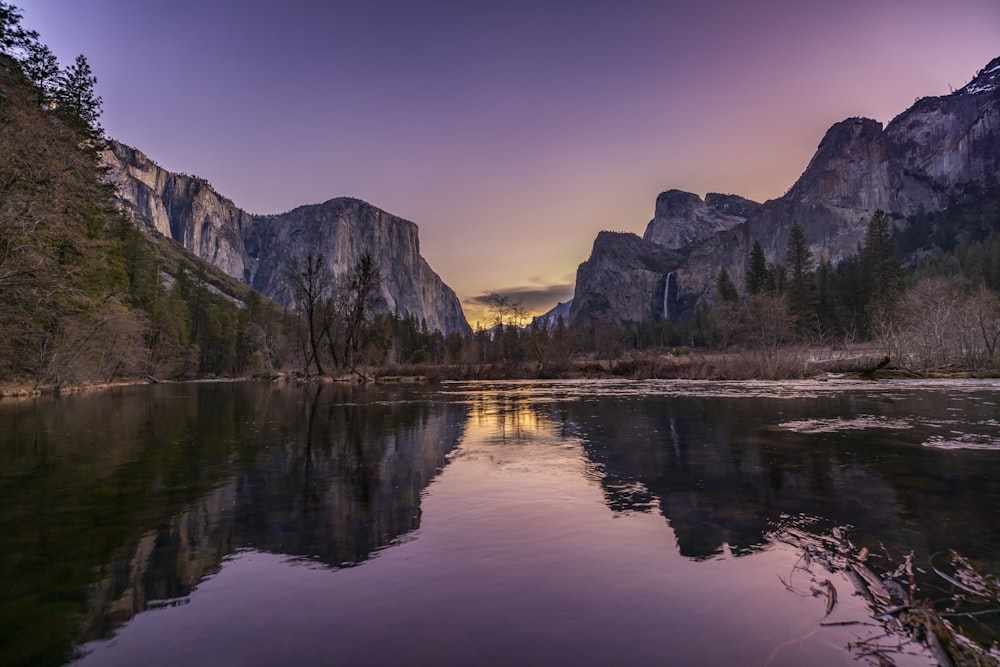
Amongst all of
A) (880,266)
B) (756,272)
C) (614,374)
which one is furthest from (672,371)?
(756,272)

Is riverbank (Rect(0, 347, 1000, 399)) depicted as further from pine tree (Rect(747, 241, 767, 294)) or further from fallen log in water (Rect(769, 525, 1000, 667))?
pine tree (Rect(747, 241, 767, 294))

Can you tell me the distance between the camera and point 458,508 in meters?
7.49

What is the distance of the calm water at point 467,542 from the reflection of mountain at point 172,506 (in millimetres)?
41

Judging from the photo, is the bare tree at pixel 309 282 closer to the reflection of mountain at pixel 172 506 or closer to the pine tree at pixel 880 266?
the reflection of mountain at pixel 172 506

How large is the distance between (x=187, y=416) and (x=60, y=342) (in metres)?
24.5

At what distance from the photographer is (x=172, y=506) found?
7.70m

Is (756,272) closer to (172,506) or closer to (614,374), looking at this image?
(614,374)

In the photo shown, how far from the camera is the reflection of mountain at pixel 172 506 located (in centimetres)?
480

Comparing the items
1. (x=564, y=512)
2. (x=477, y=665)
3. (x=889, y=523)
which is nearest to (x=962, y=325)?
(x=889, y=523)

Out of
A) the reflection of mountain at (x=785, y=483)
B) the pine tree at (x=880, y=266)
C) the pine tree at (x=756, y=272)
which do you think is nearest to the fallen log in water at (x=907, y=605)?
the reflection of mountain at (x=785, y=483)

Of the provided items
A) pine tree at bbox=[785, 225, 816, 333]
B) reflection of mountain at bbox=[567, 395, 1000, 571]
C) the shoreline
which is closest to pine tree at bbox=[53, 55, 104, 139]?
the shoreline

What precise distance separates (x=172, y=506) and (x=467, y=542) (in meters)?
4.91

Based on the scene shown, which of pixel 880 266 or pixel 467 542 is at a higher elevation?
pixel 880 266

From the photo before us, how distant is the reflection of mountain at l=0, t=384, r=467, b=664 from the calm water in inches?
1.6
